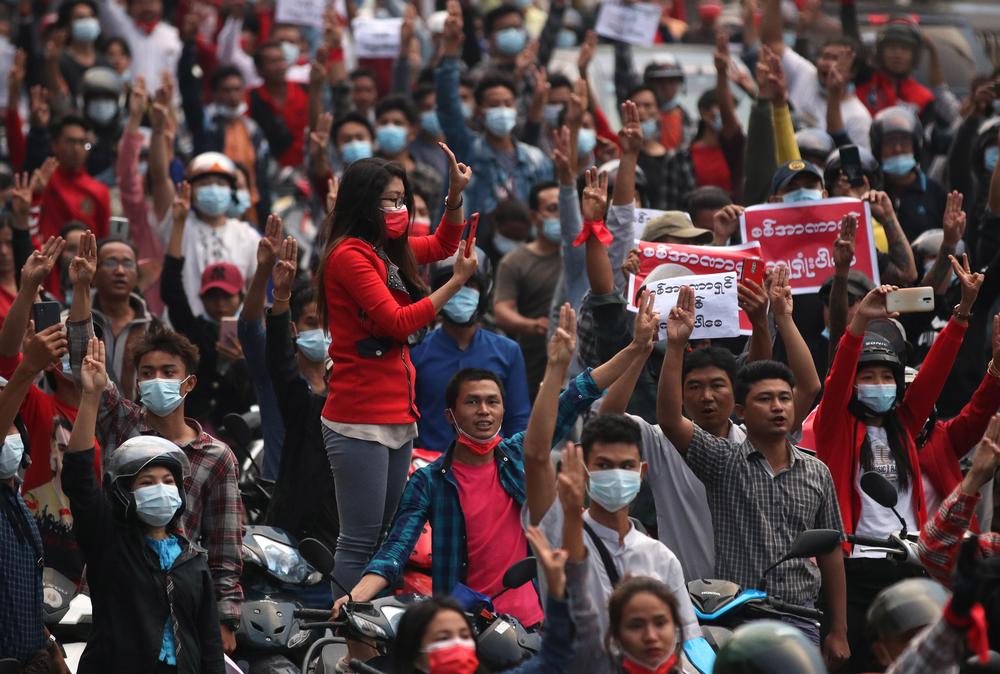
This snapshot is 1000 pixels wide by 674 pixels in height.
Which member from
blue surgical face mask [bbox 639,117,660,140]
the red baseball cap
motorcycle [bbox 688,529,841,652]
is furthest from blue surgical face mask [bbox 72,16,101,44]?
motorcycle [bbox 688,529,841,652]

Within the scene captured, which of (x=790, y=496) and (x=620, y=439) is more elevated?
(x=620, y=439)

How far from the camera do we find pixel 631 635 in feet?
20.7

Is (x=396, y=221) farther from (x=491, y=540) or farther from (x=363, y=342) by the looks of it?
(x=491, y=540)

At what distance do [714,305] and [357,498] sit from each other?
2.09 m

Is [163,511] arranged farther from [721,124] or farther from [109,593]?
[721,124]

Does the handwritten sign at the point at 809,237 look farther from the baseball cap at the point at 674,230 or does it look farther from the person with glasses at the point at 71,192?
the person with glasses at the point at 71,192

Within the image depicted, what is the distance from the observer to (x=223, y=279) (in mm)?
11125

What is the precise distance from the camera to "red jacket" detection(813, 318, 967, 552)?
8.38 meters

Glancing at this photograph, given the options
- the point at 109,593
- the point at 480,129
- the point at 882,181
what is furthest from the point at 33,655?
the point at 480,129

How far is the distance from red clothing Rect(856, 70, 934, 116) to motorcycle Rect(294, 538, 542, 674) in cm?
830

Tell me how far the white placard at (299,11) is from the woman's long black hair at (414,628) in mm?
10787

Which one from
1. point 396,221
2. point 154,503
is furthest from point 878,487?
point 154,503

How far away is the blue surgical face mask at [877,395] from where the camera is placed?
848cm

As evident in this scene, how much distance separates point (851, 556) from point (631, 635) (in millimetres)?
2358
